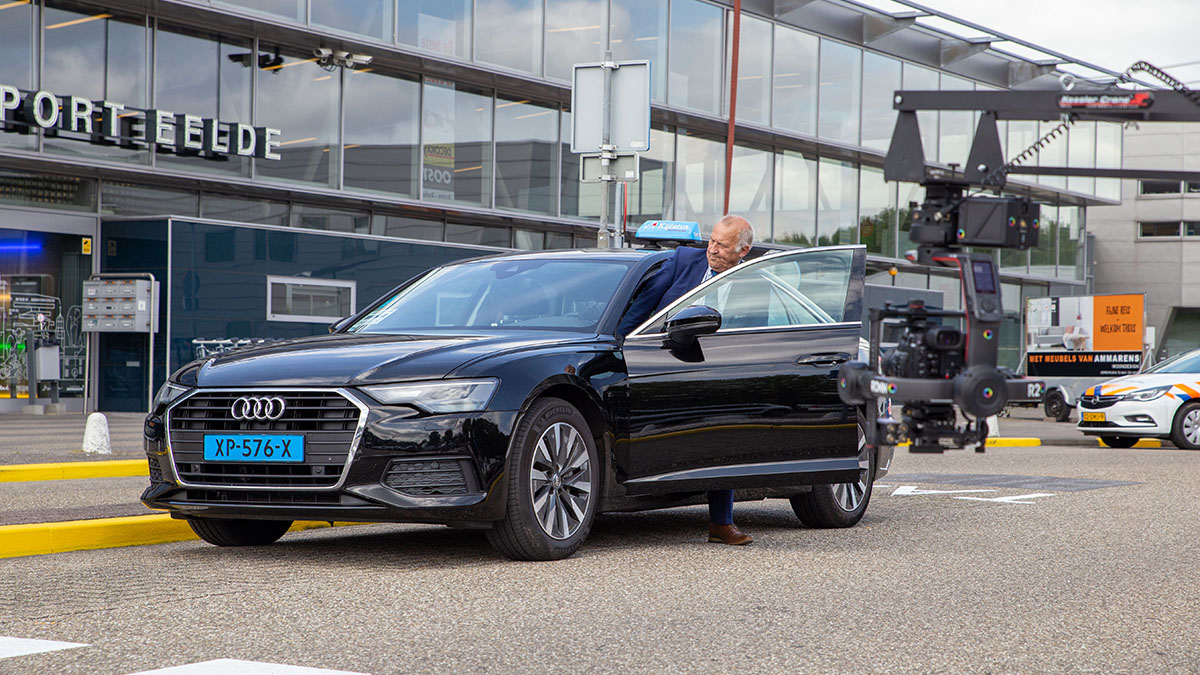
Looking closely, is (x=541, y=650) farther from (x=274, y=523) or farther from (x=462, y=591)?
(x=274, y=523)

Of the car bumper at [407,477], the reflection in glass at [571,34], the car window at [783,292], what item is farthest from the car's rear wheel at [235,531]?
the reflection in glass at [571,34]

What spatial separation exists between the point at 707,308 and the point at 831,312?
107 cm

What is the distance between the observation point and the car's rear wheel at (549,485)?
638cm

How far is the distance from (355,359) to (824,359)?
2677mm

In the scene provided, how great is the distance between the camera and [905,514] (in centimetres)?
943

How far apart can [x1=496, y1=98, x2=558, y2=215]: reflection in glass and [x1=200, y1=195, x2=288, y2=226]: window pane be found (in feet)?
15.4

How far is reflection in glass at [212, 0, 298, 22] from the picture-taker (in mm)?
21141

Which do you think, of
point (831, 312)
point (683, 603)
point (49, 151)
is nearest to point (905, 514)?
point (831, 312)

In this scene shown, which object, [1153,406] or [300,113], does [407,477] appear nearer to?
[1153,406]

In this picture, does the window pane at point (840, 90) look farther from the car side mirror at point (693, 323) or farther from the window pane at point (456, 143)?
the car side mirror at point (693, 323)

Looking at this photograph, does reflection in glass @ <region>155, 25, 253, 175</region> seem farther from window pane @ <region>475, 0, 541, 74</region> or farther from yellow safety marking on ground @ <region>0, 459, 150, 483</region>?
yellow safety marking on ground @ <region>0, 459, 150, 483</region>

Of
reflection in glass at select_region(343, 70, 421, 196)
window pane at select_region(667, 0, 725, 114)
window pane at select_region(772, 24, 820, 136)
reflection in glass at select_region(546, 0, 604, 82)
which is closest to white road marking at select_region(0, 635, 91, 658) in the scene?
reflection in glass at select_region(343, 70, 421, 196)

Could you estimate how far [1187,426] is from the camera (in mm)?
19141

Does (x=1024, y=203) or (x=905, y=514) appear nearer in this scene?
(x=1024, y=203)
